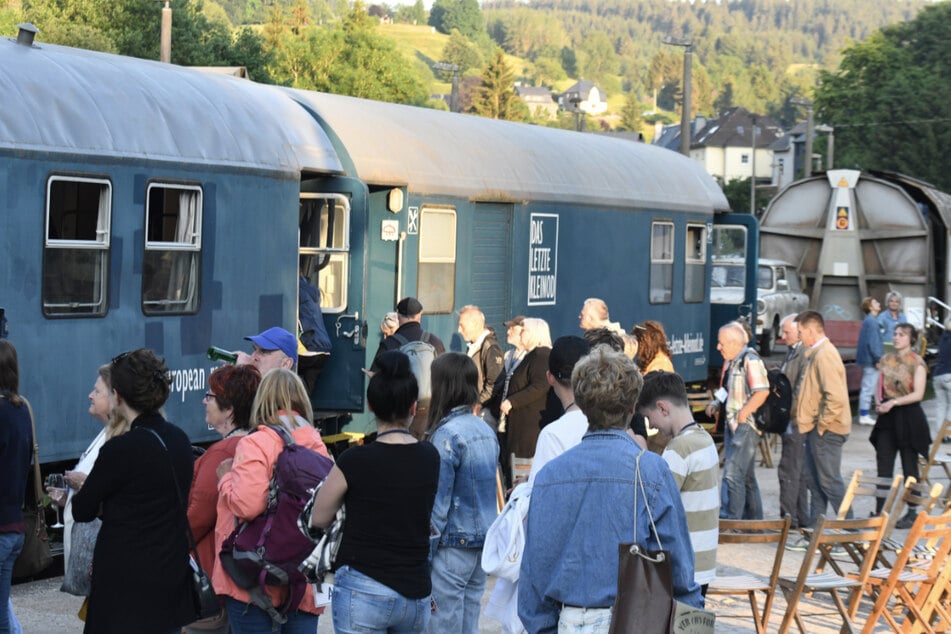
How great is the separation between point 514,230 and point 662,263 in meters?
4.28

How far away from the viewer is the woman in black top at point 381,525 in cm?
520

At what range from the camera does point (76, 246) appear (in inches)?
364

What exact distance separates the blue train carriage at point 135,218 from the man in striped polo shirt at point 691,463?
4313 mm

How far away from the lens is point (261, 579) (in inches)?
216

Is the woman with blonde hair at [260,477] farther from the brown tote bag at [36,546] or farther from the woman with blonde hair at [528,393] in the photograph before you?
the woman with blonde hair at [528,393]

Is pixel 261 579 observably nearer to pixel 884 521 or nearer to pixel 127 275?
pixel 884 521

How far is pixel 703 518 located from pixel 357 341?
6184 millimetres

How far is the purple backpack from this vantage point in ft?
18.0

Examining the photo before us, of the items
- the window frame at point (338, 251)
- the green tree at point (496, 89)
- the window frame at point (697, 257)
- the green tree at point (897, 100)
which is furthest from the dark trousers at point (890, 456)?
the green tree at point (496, 89)

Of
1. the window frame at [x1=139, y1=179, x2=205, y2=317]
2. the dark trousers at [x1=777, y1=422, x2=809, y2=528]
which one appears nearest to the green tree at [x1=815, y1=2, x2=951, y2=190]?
the dark trousers at [x1=777, y1=422, x2=809, y2=528]

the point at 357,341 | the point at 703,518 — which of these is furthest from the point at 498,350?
the point at 703,518

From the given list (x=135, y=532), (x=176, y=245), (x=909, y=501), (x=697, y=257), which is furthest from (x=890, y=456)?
(x=135, y=532)

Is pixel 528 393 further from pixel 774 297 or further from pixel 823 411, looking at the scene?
pixel 774 297

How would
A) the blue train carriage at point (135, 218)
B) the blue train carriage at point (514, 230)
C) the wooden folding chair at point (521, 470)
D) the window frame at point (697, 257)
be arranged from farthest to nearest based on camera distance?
the window frame at point (697, 257), the blue train carriage at point (514, 230), the blue train carriage at point (135, 218), the wooden folding chair at point (521, 470)
